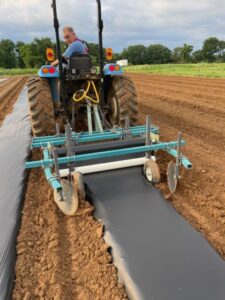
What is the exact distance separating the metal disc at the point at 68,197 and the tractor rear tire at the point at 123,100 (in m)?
2.11

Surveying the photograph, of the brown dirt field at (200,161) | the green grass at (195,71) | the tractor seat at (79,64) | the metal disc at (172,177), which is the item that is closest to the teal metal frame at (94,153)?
the metal disc at (172,177)

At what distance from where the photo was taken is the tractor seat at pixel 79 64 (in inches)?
176

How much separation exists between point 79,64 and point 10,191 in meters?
2.20

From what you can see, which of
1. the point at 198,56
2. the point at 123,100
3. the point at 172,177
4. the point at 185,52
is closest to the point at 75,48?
the point at 123,100

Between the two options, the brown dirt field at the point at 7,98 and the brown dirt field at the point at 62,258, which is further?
the brown dirt field at the point at 7,98

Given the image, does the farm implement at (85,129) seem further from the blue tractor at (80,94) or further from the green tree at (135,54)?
the green tree at (135,54)

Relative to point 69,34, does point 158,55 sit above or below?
below

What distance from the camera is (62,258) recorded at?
97.9 inches

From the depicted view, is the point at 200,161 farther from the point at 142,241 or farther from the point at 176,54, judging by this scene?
the point at 176,54

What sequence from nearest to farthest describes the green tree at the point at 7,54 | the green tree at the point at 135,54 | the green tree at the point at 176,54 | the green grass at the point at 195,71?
the green grass at the point at 195,71, the green tree at the point at 7,54, the green tree at the point at 176,54, the green tree at the point at 135,54

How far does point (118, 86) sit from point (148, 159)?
175cm

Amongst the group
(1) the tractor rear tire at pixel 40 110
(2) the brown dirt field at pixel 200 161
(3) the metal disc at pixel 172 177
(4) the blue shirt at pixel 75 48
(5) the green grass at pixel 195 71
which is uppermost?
(4) the blue shirt at pixel 75 48

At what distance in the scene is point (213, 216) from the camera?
3.02 m

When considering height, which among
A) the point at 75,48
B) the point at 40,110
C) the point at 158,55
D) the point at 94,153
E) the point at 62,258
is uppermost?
the point at 75,48
